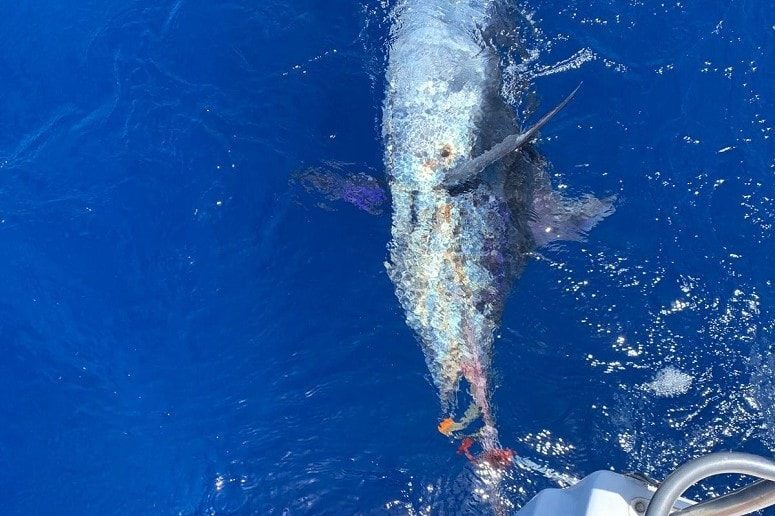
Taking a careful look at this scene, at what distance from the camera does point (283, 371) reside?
5.69m

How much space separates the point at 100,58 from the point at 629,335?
238 inches

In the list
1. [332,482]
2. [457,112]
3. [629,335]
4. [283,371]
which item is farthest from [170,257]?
[629,335]

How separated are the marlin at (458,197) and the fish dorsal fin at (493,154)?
0.01 metres

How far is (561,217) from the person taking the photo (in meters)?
5.67

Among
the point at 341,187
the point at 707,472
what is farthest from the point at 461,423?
the point at 707,472

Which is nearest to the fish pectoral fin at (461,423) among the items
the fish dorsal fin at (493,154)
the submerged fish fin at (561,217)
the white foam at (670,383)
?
the white foam at (670,383)

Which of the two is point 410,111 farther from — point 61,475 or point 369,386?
point 61,475

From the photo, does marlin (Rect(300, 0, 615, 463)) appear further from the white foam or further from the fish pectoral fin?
the white foam

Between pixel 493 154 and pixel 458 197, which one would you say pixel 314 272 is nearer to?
pixel 458 197

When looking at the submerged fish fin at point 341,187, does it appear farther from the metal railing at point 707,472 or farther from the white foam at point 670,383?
the metal railing at point 707,472

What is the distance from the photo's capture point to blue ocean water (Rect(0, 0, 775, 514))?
525 centimetres

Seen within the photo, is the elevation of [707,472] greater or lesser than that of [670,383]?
lesser

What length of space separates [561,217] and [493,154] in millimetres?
930

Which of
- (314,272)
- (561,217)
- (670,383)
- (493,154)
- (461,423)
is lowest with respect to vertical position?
(670,383)
